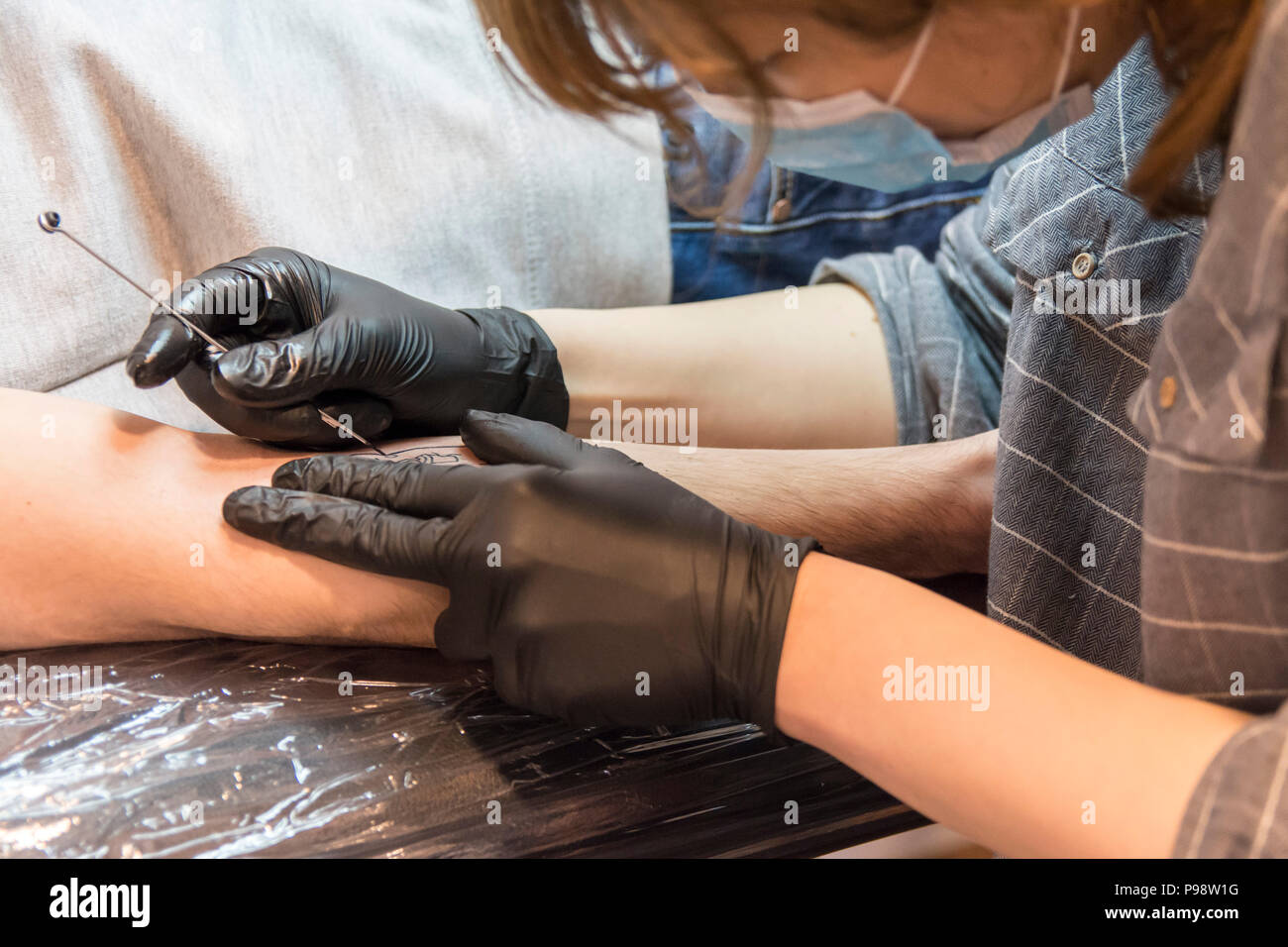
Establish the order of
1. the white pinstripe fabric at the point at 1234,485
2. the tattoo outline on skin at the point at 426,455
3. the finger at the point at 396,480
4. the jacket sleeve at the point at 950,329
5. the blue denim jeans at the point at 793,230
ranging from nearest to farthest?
the white pinstripe fabric at the point at 1234,485, the finger at the point at 396,480, the tattoo outline on skin at the point at 426,455, the jacket sleeve at the point at 950,329, the blue denim jeans at the point at 793,230

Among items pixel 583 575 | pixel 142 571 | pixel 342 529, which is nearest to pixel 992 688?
pixel 583 575

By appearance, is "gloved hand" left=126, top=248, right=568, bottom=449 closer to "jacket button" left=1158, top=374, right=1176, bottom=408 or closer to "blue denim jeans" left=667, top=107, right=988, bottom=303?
"blue denim jeans" left=667, top=107, right=988, bottom=303

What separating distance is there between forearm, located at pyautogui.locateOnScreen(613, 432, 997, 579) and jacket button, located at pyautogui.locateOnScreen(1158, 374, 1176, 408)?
18.0 inches

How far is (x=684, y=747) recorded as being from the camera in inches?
31.4

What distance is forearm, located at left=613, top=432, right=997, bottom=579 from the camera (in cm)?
102

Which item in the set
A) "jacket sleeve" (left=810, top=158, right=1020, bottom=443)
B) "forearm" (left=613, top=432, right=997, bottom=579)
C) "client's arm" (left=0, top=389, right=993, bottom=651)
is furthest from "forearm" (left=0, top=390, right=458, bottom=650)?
"jacket sleeve" (left=810, top=158, right=1020, bottom=443)

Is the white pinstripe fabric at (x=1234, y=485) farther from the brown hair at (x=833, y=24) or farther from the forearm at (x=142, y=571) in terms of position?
the forearm at (x=142, y=571)

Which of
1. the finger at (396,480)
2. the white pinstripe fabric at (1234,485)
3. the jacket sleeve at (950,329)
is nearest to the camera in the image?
the white pinstripe fabric at (1234,485)

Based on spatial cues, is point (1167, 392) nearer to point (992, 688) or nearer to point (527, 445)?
point (992, 688)

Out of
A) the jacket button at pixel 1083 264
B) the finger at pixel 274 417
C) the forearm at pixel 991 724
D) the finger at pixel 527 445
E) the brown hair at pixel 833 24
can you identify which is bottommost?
the forearm at pixel 991 724

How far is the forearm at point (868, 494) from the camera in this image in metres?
1.02

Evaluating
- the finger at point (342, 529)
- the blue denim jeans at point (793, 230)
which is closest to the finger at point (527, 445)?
the finger at point (342, 529)

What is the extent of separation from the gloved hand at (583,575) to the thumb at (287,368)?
0.35 feet
